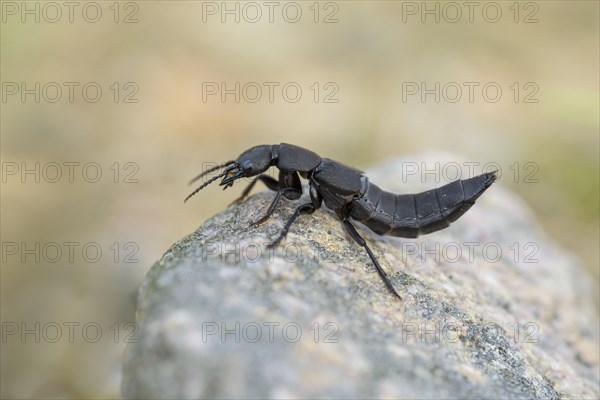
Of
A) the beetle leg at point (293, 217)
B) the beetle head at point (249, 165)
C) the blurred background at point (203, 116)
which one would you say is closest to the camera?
the beetle leg at point (293, 217)

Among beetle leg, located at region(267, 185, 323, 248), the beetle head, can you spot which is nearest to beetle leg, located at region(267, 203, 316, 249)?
beetle leg, located at region(267, 185, 323, 248)

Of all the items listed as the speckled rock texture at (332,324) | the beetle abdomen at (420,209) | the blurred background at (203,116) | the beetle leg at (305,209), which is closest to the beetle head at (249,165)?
the speckled rock texture at (332,324)

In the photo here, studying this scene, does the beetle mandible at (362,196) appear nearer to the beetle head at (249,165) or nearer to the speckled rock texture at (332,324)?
the beetle head at (249,165)

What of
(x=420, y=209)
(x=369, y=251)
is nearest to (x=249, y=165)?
(x=369, y=251)

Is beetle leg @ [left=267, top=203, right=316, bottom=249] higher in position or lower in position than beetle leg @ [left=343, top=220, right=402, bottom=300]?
higher

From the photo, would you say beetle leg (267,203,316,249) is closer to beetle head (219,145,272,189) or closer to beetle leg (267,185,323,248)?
beetle leg (267,185,323,248)

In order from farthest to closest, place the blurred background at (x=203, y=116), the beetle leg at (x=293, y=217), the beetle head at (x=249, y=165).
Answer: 1. the blurred background at (x=203, y=116)
2. the beetle head at (x=249, y=165)
3. the beetle leg at (x=293, y=217)
